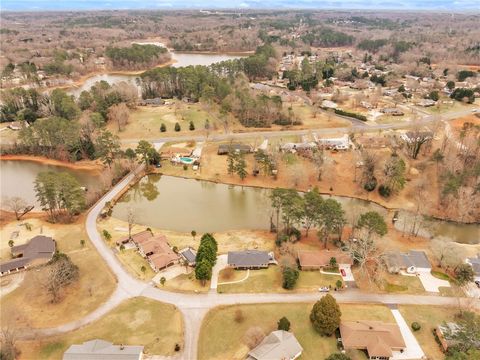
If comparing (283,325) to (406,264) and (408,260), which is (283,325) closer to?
(406,264)

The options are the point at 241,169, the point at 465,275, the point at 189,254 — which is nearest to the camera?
the point at 465,275

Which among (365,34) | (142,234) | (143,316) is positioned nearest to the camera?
(143,316)

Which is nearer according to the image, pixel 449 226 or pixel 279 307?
pixel 279 307

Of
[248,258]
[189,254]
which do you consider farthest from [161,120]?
[248,258]

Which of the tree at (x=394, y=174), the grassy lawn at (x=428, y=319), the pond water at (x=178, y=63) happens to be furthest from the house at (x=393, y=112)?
the pond water at (x=178, y=63)

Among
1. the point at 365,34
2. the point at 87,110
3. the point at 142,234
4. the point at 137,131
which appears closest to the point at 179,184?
the point at 142,234

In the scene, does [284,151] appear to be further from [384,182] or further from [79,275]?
[79,275]

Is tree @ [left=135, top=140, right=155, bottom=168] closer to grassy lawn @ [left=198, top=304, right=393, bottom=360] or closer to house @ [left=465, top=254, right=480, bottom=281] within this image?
grassy lawn @ [left=198, top=304, right=393, bottom=360]
